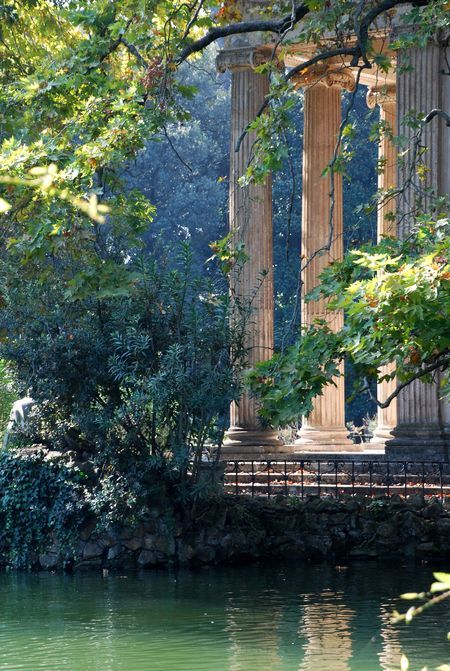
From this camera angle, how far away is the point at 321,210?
3800 centimetres

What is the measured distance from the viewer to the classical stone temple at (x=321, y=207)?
32.1 m

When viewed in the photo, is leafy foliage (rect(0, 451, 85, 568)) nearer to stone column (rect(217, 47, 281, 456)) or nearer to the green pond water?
the green pond water

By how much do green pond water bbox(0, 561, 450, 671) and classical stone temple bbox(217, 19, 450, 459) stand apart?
20.6ft

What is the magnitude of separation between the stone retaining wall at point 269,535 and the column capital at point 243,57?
1305cm

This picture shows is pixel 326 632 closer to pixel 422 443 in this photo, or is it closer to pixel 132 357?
pixel 132 357

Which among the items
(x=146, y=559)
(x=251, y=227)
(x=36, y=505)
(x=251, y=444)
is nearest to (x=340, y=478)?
(x=251, y=444)

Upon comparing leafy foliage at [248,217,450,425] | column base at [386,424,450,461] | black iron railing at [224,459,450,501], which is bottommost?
black iron railing at [224,459,450,501]

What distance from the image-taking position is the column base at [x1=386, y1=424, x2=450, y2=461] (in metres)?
31.9

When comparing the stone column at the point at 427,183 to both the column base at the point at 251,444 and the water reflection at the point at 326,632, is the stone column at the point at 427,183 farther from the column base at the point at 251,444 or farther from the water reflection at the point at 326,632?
the water reflection at the point at 326,632

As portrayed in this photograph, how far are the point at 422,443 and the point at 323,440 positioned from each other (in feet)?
16.8

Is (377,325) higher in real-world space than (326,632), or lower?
higher

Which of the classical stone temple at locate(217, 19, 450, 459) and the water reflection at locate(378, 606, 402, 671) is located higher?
the classical stone temple at locate(217, 19, 450, 459)

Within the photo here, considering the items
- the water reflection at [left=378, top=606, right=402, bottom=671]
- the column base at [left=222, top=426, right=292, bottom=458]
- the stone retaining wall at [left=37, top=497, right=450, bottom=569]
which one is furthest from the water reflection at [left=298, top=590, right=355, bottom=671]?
the column base at [left=222, top=426, right=292, bottom=458]

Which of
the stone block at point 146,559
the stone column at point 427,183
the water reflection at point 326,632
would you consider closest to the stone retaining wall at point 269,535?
the stone block at point 146,559
